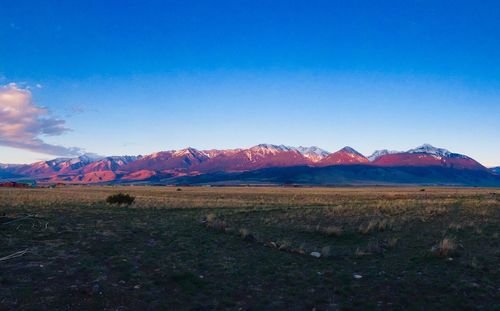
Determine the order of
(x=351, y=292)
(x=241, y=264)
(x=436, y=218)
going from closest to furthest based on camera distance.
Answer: (x=351, y=292), (x=241, y=264), (x=436, y=218)

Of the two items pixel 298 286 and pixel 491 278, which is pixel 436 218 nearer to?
pixel 491 278

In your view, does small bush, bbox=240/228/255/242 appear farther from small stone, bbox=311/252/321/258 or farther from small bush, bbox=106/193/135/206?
small bush, bbox=106/193/135/206

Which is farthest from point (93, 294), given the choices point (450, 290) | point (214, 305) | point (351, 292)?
point (450, 290)

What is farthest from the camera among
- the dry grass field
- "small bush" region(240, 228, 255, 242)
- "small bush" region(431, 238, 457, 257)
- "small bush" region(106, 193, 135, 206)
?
"small bush" region(106, 193, 135, 206)

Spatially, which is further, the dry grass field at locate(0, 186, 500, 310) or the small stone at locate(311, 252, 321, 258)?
the small stone at locate(311, 252, 321, 258)

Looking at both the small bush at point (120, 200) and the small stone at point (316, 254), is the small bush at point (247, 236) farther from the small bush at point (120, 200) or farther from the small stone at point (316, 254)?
the small bush at point (120, 200)

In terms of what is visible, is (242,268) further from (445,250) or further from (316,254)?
(445,250)

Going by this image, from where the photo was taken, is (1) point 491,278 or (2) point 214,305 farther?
(1) point 491,278

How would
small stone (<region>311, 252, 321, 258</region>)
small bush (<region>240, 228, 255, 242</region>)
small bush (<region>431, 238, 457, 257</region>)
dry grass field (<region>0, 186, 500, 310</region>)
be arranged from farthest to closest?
small bush (<region>240, 228, 255, 242</region>)
small stone (<region>311, 252, 321, 258</region>)
small bush (<region>431, 238, 457, 257</region>)
dry grass field (<region>0, 186, 500, 310</region>)

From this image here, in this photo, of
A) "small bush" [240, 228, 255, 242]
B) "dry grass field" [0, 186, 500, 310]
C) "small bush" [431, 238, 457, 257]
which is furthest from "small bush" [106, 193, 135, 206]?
"small bush" [431, 238, 457, 257]

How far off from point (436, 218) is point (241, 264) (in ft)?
57.8

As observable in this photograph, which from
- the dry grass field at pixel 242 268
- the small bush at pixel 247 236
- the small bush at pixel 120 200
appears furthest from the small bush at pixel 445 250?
the small bush at pixel 120 200

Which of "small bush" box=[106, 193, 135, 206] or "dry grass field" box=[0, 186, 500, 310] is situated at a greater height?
"small bush" box=[106, 193, 135, 206]

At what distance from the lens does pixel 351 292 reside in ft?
35.6
